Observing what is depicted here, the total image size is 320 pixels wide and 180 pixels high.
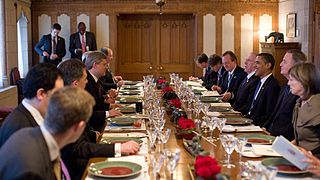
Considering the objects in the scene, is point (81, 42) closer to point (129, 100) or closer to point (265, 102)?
point (129, 100)

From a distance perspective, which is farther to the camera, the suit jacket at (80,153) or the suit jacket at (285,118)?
the suit jacket at (285,118)

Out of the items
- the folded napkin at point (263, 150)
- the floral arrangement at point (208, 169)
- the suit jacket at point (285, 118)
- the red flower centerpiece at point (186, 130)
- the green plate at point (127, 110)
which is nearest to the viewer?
the floral arrangement at point (208, 169)

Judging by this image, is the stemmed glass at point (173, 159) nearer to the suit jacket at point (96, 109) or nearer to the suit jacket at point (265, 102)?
the suit jacket at point (96, 109)

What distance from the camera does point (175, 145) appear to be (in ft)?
11.0

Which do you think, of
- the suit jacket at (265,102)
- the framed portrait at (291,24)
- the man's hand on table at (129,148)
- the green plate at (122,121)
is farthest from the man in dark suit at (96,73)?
the framed portrait at (291,24)

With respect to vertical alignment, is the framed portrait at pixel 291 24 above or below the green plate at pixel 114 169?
above

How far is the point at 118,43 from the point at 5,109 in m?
4.79

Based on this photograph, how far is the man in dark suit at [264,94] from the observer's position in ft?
16.7

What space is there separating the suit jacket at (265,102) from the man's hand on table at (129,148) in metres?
2.29

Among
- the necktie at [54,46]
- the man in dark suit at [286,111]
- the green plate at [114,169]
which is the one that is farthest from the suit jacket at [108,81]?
the green plate at [114,169]

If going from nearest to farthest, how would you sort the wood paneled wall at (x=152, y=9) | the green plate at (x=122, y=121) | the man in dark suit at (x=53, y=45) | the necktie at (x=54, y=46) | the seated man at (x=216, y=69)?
the green plate at (x=122, y=121) < the seated man at (x=216, y=69) < the man in dark suit at (x=53, y=45) < the necktie at (x=54, y=46) < the wood paneled wall at (x=152, y=9)

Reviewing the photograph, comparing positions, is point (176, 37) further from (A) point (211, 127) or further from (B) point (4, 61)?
(A) point (211, 127)

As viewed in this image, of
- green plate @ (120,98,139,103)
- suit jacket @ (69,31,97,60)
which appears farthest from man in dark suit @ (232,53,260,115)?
suit jacket @ (69,31,97,60)

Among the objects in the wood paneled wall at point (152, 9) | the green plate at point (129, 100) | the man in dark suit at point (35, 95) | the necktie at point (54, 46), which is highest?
the wood paneled wall at point (152, 9)
